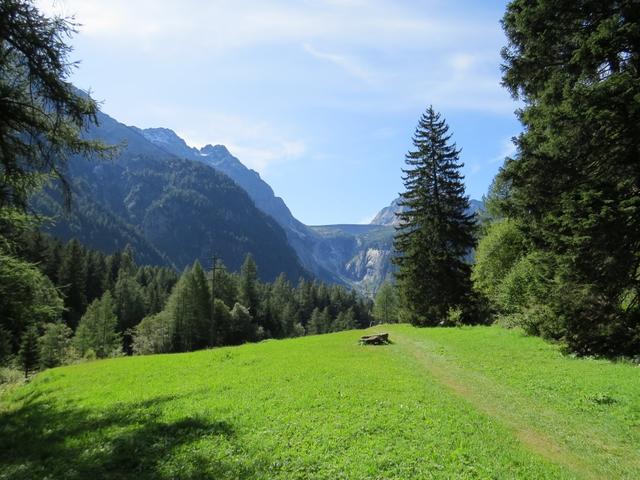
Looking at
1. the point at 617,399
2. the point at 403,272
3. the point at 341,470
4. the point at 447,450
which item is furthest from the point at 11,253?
the point at 403,272

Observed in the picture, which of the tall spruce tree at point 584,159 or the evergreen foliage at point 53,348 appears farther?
the evergreen foliage at point 53,348

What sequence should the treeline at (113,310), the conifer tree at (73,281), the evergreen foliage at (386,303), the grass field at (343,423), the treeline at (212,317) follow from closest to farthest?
the grass field at (343,423)
the treeline at (113,310)
the treeline at (212,317)
the conifer tree at (73,281)
the evergreen foliage at (386,303)

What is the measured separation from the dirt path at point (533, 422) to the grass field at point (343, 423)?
0.05m

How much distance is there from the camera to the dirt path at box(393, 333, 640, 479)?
8.71 metres

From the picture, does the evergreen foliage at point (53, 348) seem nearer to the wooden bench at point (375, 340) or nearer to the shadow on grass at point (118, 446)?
the wooden bench at point (375, 340)

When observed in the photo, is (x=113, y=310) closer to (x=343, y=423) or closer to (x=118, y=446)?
(x=118, y=446)

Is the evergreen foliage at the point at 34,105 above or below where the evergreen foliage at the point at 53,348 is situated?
above

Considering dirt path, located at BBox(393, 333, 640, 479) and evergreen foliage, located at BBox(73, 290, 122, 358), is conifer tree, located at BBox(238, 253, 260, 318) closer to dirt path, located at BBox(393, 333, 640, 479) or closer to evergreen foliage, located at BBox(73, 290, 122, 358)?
evergreen foliage, located at BBox(73, 290, 122, 358)

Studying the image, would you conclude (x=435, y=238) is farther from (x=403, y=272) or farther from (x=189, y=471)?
(x=189, y=471)

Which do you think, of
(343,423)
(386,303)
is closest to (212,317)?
(343,423)

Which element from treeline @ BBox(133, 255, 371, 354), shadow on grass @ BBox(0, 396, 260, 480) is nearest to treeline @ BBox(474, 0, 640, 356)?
shadow on grass @ BBox(0, 396, 260, 480)

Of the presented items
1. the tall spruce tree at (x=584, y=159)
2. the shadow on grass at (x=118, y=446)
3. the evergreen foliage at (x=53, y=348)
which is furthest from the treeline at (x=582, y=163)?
the evergreen foliage at (x=53, y=348)

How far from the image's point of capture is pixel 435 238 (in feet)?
132

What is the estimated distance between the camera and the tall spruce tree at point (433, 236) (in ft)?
127
